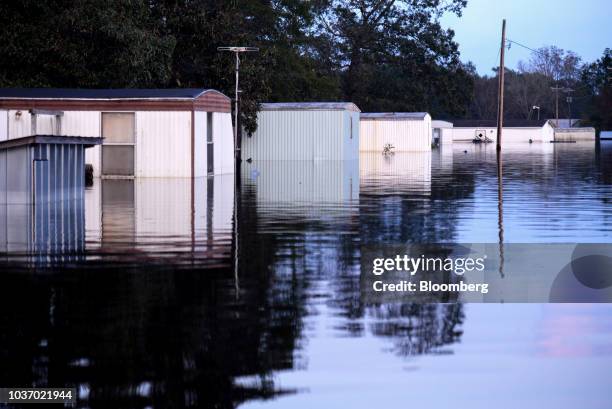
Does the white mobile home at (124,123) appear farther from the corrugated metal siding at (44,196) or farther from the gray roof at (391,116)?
the gray roof at (391,116)

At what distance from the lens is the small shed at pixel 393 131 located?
250 ft

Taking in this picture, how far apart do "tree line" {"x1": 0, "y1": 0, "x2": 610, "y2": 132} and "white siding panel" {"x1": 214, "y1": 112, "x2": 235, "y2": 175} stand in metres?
6.15

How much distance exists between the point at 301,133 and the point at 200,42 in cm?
668

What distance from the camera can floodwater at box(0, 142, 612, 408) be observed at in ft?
22.9

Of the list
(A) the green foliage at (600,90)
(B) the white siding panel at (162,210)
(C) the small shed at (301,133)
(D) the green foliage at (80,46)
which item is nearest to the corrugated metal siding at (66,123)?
(B) the white siding panel at (162,210)

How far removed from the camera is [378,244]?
1522 centimetres

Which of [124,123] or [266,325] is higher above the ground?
[124,123]

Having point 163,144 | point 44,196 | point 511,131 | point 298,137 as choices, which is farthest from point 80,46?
point 511,131

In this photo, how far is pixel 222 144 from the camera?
1473 inches

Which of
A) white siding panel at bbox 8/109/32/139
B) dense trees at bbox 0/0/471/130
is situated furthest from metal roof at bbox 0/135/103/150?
dense trees at bbox 0/0/471/130

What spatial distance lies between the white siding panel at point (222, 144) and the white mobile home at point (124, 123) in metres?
2.58

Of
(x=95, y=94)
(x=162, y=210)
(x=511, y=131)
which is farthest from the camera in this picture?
(x=511, y=131)

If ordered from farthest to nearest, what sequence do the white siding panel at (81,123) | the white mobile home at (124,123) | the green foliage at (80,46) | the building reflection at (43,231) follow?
the green foliage at (80,46) → the white siding panel at (81,123) → the white mobile home at (124,123) → the building reflection at (43,231)

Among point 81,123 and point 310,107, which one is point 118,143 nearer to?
point 81,123
